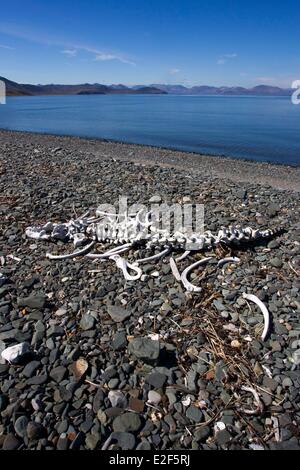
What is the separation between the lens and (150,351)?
3645mm

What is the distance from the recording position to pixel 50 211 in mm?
7945

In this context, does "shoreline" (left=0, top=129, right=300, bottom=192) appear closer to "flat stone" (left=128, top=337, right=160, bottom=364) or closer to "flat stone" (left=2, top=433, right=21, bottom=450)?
"flat stone" (left=128, top=337, right=160, bottom=364)

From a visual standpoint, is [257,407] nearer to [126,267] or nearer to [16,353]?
[16,353]

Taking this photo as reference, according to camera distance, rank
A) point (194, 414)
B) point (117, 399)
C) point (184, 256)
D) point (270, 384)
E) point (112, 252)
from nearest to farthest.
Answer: point (194, 414) → point (117, 399) → point (270, 384) → point (184, 256) → point (112, 252)

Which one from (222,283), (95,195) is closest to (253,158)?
(95,195)

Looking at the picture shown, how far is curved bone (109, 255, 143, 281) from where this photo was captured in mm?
5125

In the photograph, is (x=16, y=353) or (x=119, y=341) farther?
(x=119, y=341)

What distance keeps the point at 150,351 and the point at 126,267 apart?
1.93 meters

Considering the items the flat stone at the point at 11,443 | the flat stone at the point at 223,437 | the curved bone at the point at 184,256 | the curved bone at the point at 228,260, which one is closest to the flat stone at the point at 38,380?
the flat stone at the point at 11,443

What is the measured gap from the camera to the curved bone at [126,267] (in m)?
5.12

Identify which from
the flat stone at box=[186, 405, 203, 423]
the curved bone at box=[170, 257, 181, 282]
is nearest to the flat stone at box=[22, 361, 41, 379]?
the flat stone at box=[186, 405, 203, 423]

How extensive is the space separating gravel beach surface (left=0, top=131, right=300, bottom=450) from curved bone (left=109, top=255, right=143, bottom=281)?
3.8 inches

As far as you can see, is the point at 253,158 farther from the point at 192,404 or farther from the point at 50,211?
the point at 192,404

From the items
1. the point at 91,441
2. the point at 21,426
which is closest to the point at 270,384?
the point at 91,441
